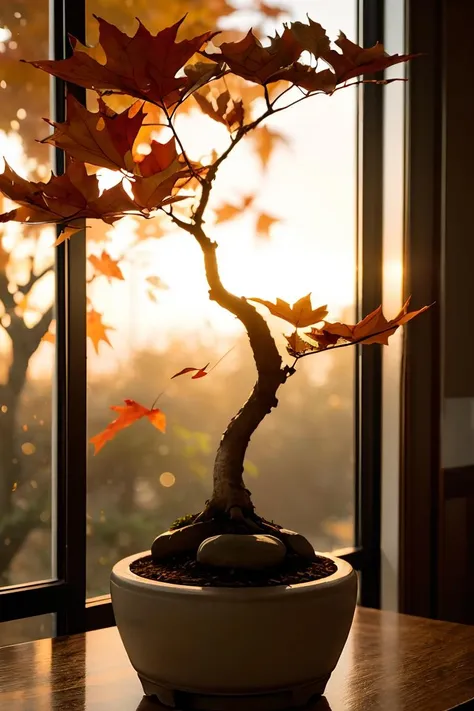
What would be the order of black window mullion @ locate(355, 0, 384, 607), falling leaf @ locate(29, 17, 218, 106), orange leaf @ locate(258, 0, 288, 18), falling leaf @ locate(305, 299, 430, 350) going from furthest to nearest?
black window mullion @ locate(355, 0, 384, 607) < orange leaf @ locate(258, 0, 288, 18) < falling leaf @ locate(305, 299, 430, 350) < falling leaf @ locate(29, 17, 218, 106)

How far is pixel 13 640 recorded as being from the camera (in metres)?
1.21

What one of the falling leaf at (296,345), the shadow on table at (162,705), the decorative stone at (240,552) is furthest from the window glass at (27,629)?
the falling leaf at (296,345)

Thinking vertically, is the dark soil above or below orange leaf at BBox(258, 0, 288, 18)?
below

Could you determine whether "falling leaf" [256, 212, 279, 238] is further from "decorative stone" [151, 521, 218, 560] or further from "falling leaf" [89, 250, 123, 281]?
"decorative stone" [151, 521, 218, 560]

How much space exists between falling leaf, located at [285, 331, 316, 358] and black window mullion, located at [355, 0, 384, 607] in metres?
0.89

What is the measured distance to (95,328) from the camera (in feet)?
4.36

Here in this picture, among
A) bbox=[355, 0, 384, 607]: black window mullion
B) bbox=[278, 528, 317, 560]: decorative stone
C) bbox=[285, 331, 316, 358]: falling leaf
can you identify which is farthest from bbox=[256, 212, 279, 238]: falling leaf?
bbox=[278, 528, 317, 560]: decorative stone

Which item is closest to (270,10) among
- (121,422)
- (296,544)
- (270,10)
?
(270,10)

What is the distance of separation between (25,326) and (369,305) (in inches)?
31.9

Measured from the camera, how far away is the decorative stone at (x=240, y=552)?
0.81 m

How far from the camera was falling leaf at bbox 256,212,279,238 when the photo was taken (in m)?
1.59

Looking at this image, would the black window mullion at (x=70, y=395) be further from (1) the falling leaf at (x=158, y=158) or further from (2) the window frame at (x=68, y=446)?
(1) the falling leaf at (x=158, y=158)

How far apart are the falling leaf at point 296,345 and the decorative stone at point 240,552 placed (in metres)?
0.20

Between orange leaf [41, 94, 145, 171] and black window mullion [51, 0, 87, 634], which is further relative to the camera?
black window mullion [51, 0, 87, 634]
